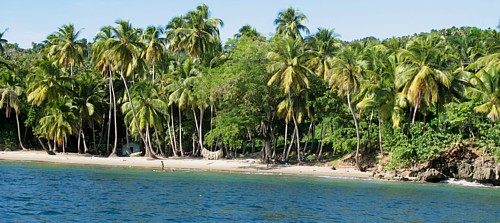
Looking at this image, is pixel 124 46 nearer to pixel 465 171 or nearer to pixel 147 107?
pixel 147 107

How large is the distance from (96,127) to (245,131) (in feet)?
72.5

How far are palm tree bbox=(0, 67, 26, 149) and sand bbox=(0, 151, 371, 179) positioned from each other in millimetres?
4181

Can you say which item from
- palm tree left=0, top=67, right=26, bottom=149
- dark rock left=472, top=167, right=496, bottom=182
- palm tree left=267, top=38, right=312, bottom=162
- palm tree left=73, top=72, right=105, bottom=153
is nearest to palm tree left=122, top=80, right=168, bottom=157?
palm tree left=73, top=72, right=105, bottom=153

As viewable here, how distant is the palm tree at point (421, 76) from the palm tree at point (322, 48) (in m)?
10.1

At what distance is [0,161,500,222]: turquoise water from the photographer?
21.5 m

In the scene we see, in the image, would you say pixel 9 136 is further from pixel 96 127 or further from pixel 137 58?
pixel 137 58

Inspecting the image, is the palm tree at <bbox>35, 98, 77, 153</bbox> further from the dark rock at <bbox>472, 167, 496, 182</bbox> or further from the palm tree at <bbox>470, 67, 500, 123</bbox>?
the palm tree at <bbox>470, 67, 500, 123</bbox>

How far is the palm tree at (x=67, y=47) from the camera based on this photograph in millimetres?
56312

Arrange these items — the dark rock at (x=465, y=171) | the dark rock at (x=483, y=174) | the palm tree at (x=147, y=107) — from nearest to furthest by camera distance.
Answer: the dark rock at (x=483, y=174), the dark rock at (x=465, y=171), the palm tree at (x=147, y=107)

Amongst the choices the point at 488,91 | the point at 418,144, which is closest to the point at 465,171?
the point at 418,144

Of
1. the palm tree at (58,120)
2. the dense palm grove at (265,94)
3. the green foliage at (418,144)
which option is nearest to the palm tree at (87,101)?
the dense palm grove at (265,94)

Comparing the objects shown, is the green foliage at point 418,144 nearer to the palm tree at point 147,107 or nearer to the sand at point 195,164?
the sand at point 195,164

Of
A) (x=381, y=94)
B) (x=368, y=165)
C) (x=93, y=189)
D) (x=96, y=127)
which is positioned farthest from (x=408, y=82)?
(x=96, y=127)

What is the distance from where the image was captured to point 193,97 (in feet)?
165
